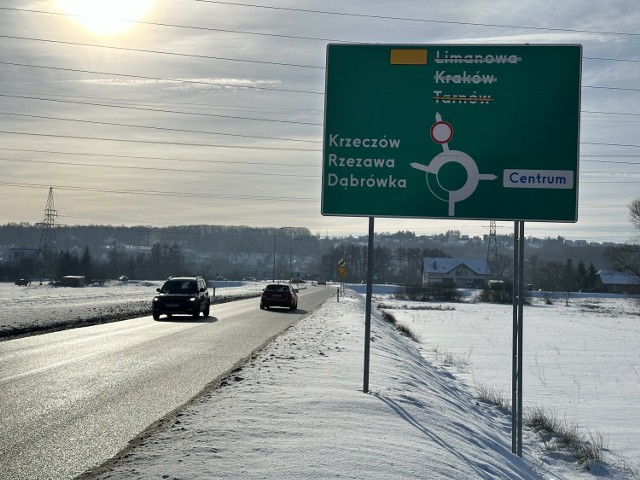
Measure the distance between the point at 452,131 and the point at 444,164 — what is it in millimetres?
449

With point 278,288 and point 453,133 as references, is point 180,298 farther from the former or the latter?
point 453,133

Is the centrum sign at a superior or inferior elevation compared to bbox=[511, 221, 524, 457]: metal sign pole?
superior

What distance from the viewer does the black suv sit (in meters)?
29.8

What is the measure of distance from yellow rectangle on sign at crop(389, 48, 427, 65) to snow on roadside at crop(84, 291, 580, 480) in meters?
4.55

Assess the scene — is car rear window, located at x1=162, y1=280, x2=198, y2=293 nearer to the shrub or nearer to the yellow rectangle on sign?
the yellow rectangle on sign

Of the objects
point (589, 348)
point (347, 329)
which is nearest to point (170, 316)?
point (347, 329)

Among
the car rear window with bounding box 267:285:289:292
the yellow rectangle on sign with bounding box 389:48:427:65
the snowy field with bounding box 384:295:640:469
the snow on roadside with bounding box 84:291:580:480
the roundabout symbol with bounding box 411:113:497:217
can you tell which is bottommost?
the snowy field with bounding box 384:295:640:469

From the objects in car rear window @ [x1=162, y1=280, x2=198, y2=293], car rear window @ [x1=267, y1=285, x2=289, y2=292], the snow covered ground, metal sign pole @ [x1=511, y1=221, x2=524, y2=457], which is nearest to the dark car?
car rear window @ [x1=267, y1=285, x2=289, y2=292]

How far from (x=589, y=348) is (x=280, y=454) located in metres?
26.9

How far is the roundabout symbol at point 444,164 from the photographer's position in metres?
9.45

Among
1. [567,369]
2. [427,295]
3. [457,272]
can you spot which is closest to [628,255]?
[427,295]

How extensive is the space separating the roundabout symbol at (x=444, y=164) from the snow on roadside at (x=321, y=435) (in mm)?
2857

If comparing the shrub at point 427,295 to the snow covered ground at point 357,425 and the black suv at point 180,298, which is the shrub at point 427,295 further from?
the snow covered ground at point 357,425

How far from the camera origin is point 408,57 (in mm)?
9664
